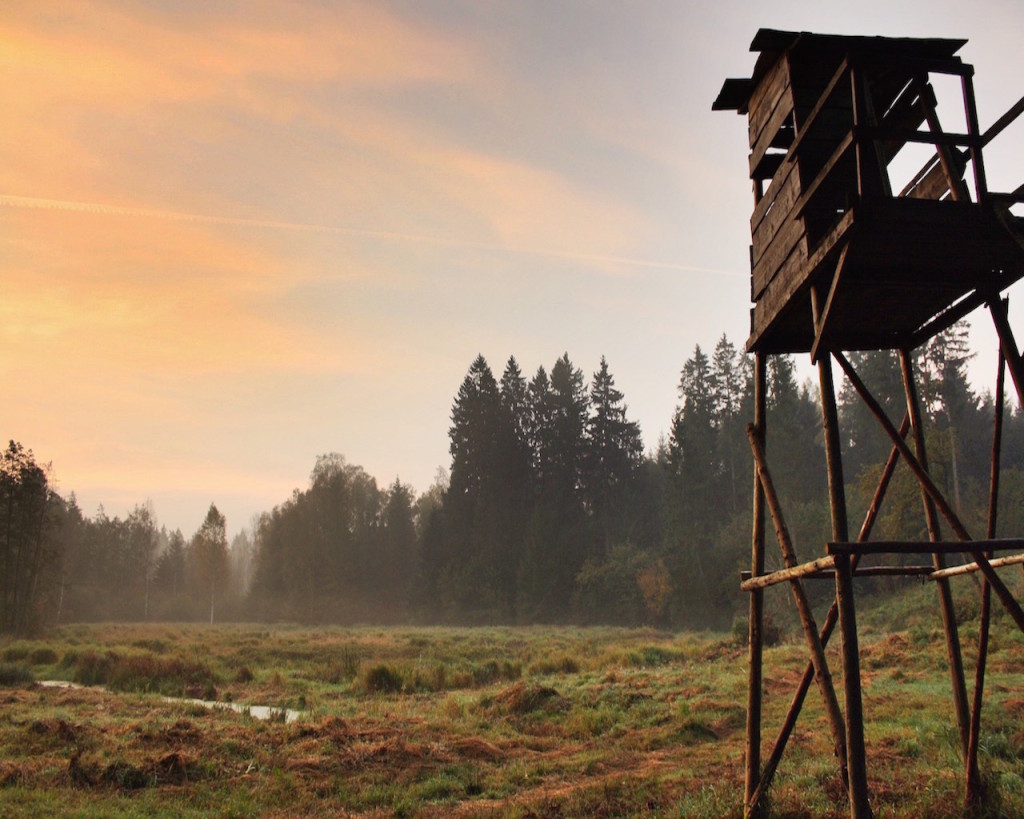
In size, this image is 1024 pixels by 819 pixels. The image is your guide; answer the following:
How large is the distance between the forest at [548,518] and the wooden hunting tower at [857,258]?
34.1 m

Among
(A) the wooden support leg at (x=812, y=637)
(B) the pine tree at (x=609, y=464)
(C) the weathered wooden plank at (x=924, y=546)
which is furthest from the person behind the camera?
(B) the pine tree at (x=609, y=464)

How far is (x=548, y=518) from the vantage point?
70.1 metres

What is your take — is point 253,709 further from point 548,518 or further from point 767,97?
point 548,518

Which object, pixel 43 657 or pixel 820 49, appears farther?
pixel 43 657

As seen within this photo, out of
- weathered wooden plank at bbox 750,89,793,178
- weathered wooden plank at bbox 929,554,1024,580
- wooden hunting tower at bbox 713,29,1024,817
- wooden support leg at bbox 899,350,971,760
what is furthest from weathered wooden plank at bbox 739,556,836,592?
weathered wooden plank at bbox 750,89,793,178

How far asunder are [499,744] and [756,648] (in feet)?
25.2

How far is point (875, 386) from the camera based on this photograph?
58094 mm

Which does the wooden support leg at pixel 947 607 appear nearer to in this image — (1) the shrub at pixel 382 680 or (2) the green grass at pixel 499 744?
(2) the green grass at pixel 499 744

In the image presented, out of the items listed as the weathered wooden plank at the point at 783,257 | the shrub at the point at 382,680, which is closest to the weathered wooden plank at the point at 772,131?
the weathered wooden plank at the point at 783,257

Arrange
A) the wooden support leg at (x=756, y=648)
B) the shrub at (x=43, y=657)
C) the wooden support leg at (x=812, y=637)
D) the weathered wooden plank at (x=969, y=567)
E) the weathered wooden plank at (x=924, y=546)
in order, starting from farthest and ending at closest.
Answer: the shrub at (x=43, y=657) < the wooden support leg at (x=756, y=648) < the wooden support leg at (x=812, y=637) < the weathered wooden plank at (x=969, y=567) < the weathered wooden plank at (x=924, y=546)

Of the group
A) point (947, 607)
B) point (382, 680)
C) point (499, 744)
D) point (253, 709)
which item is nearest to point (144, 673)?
point (253, 709)

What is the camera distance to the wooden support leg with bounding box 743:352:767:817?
8.16 meters

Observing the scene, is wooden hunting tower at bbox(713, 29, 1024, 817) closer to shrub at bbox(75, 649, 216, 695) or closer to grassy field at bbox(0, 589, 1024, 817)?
grassy field at bbox(0, 589, 1024, 817)

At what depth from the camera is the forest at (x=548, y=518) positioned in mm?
53156
